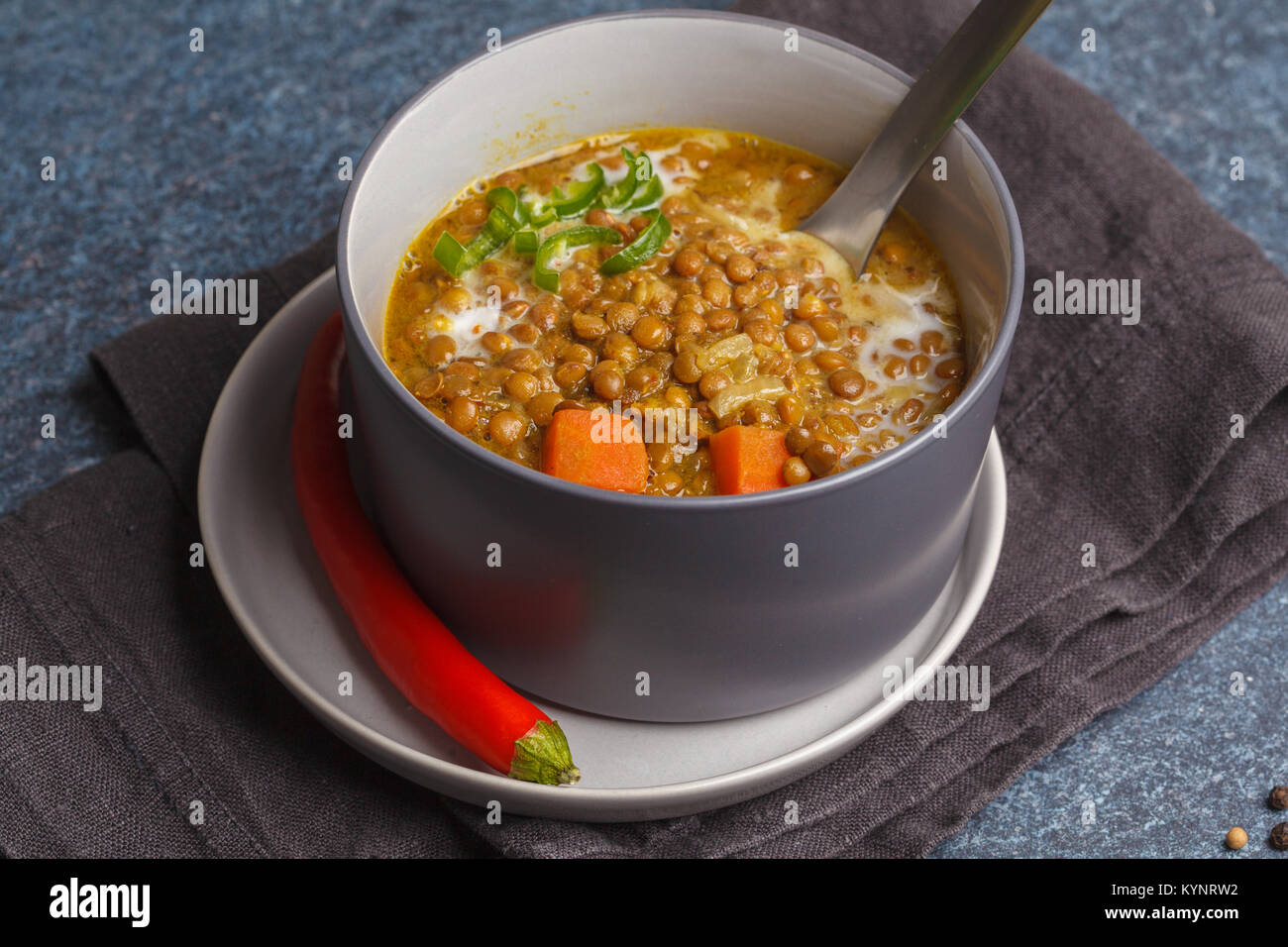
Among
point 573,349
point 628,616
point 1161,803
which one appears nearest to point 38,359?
point 573,349

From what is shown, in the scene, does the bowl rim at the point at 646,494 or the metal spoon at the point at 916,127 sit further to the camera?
the metal spoon at the point at 916,127

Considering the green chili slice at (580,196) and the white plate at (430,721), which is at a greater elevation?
the green chili slice at (580,196)

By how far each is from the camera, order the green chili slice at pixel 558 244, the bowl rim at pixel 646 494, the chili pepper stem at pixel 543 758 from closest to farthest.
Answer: the bowl rim at pixel 646 494
the chili pepper stem at pixel 543 758
the green chili slice at pixel 558 244

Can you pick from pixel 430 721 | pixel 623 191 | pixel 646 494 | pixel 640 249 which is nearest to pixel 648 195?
pixel 623 191

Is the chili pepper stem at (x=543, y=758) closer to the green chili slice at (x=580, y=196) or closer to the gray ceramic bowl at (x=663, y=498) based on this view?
the gray ceramic bowl at (x=663, y=498)

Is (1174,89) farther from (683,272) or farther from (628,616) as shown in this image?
(628,616)

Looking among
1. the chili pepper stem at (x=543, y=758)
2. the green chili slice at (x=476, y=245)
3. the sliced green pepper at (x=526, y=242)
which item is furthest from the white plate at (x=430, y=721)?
the sliced green pepper at (x=526, y=242)

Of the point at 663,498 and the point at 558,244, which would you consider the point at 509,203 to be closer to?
the point at 558,244

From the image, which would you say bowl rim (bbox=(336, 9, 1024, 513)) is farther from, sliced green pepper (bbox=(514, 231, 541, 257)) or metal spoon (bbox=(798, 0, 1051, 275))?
sliced green pepper (bbox=(514, 231, 541, 257))
